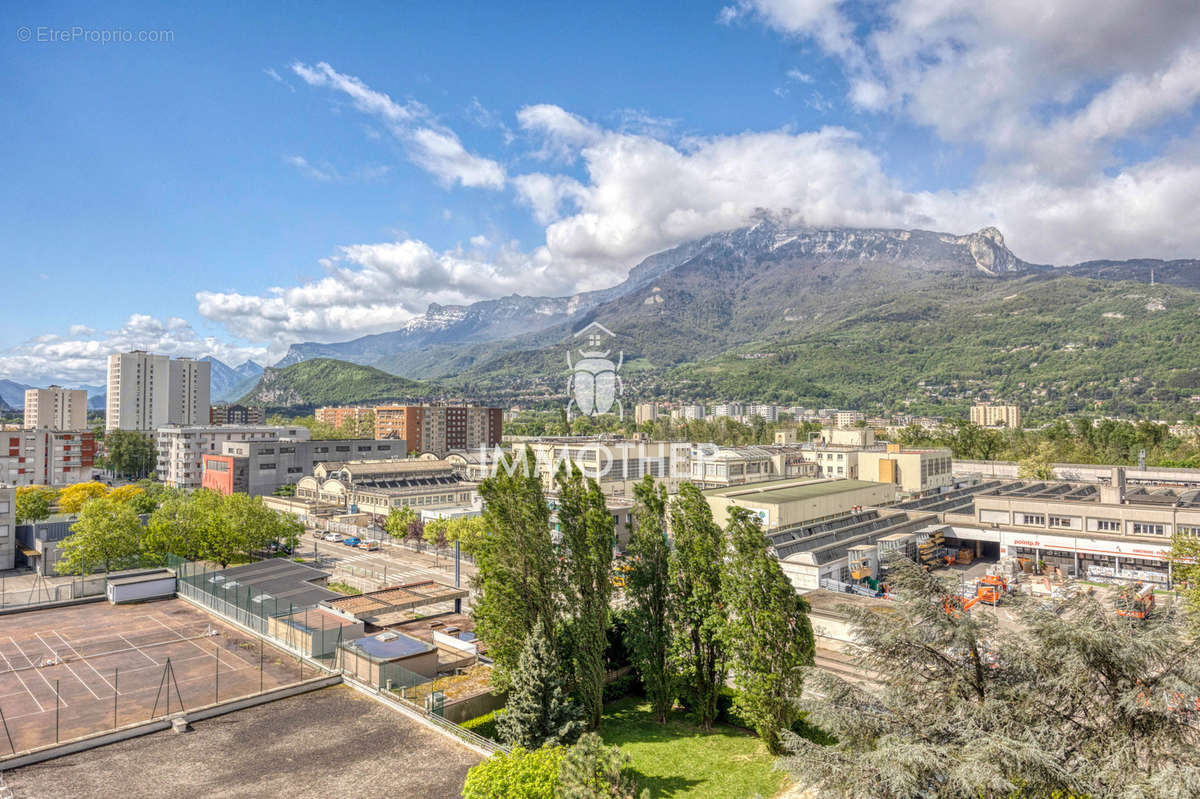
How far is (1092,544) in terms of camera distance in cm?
4125

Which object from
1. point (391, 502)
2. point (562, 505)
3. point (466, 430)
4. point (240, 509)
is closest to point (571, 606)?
point (562, 505)

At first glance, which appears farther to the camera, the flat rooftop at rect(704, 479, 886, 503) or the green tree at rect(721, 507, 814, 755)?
the flat rooftop at rect(704, 479, 886, 503)

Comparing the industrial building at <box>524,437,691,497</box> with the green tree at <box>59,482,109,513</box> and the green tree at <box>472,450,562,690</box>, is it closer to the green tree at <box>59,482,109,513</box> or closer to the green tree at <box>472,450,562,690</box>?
the green tree at <box>472,450,562,690</box>

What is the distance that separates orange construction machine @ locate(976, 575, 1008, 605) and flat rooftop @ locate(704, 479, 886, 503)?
39.2ft

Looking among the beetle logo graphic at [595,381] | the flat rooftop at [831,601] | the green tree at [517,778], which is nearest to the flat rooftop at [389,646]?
the green tree at [517,778]

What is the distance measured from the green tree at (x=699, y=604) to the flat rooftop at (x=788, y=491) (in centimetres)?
2382

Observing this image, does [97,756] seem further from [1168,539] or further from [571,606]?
[1168,539]

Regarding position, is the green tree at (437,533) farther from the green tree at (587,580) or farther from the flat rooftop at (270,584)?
the green tree at (587,580)

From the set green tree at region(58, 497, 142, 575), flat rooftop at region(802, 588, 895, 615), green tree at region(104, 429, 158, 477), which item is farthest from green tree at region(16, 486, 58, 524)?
flat rooftop at region(802, 588, 895, 615)

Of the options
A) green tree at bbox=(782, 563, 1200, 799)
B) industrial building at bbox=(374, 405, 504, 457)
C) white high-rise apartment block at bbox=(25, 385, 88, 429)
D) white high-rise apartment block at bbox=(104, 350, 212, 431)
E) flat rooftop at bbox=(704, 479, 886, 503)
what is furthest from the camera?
white high-rise apartment block at bbox=(104, 350, 212, 431)

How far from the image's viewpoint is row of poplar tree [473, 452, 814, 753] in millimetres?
18703

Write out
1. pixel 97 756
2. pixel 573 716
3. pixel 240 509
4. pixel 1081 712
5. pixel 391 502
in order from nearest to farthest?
1. pixel 1081 712
2. pixel 97 756
3. pixel 573 716
4. pixel 240 509
5. pixel 391 502

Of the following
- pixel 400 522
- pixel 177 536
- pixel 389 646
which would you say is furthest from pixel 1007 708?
pixel 400 522

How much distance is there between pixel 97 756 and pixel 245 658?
7609mm
